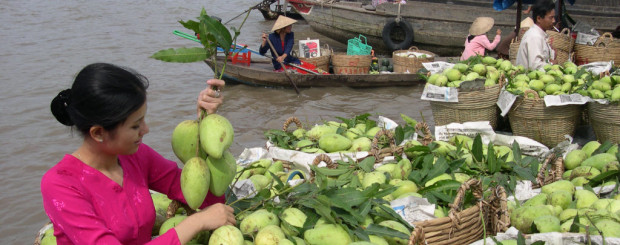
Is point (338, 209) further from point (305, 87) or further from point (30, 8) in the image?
point (30, 8)

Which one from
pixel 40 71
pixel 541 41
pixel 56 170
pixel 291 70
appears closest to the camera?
pixel 56 170

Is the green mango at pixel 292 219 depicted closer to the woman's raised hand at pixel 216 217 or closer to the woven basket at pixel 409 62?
the woman's raised hand at pixel 216 217

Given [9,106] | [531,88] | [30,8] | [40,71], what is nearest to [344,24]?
[40,71]

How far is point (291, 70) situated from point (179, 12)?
28.7 ft

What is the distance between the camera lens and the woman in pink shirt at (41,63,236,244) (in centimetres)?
144

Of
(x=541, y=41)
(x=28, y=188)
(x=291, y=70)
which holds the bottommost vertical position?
(x=28, y=188)

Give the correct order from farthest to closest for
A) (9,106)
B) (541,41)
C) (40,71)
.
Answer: (40,71) < (9,106) < (541,41)

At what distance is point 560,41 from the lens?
5652 mm

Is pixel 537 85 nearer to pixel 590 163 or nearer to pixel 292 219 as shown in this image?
pixel 590 163

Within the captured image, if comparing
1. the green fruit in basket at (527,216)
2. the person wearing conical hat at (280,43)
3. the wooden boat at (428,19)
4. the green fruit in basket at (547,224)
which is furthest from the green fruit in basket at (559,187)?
the wooden boat at (428,19)

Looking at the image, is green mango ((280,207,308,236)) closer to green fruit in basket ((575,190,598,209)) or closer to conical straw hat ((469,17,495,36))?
green fruit in basket ((575,190,598,209))

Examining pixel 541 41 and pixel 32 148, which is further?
pixel 32 148

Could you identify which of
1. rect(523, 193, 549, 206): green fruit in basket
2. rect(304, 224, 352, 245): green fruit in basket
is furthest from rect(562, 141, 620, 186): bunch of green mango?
rect(304, 224, 352, 245): green fruit in basket

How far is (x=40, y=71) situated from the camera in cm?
880
